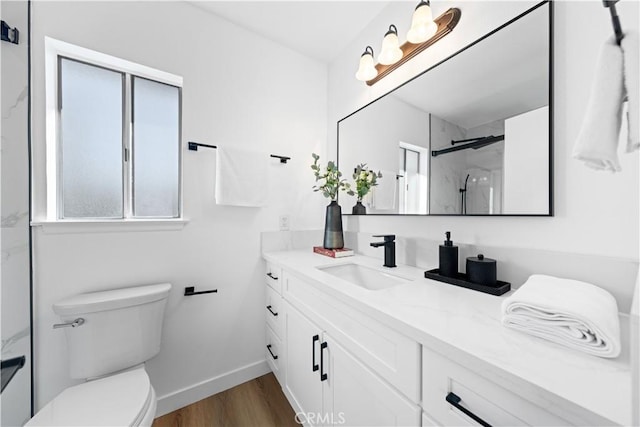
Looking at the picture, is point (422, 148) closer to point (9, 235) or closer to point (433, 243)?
point (433, 243)

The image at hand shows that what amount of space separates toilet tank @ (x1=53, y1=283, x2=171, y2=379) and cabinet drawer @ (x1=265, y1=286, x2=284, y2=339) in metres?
Answer: 0.64

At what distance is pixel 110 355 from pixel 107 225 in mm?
628

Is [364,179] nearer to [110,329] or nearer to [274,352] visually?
[274,352]

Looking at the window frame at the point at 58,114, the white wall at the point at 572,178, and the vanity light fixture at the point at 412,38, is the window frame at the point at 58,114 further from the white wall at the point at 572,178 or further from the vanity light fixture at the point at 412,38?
the white wall at the point at 572,178

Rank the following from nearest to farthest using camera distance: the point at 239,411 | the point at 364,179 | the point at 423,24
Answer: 1. the point at 423,24
2. the point at 239,411
3. the point at 364,179

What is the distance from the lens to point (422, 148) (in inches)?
51.3

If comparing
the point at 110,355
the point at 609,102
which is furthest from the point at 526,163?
the point at 110,355

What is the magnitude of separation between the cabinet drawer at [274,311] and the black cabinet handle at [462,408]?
3.40ft

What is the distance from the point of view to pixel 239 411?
143 centimetres

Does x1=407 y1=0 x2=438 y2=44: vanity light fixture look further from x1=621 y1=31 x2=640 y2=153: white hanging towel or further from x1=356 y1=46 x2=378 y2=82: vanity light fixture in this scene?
x1=621 y1=31 x2=640 y2=153: white hanging towel

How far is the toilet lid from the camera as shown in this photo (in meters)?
0.86

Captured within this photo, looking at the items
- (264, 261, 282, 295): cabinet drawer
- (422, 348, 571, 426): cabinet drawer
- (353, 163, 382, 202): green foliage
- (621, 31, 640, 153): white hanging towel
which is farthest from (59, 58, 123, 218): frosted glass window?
(621, 31, 640, 153): white hanging towel

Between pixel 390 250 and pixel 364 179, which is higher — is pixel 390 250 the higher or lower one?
the lower one

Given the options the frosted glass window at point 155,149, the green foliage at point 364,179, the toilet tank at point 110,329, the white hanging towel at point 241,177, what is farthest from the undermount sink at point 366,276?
the frosted glass window at point 155,149
